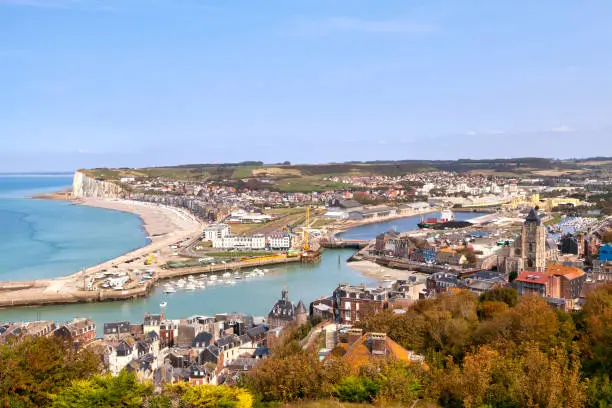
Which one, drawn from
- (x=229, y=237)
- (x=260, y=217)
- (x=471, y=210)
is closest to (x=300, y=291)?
(x=229, y=237)

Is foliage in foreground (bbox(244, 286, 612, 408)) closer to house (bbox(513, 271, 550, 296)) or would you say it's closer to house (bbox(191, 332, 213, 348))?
house (bbox(191, 332, 213, 348))

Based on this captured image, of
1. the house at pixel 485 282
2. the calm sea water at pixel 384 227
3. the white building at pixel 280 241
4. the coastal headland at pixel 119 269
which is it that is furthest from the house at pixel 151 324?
the calm sea water at pixel 384 227

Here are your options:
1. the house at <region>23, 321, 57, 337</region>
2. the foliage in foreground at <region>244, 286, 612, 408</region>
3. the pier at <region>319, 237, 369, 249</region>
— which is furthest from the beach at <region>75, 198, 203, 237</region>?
the foliage in foreground at <region>244, 286, 612, 408</region>

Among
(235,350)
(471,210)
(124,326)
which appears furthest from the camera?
(471,210)

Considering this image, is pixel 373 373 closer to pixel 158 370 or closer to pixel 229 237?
pixel 158 370

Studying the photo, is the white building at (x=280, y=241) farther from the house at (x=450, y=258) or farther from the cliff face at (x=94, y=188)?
the cliff face at (x=94, y=188)

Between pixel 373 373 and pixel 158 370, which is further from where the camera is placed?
pixel 158 370
